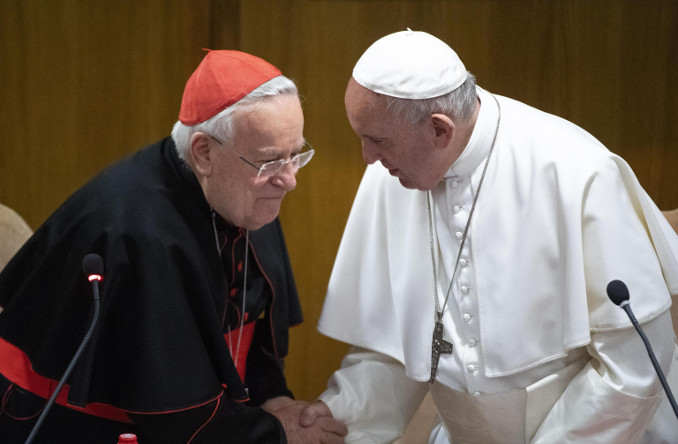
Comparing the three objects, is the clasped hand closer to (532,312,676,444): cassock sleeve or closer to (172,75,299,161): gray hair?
(532,312,676,444): cassock sleeve

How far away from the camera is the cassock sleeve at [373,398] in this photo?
109 inches

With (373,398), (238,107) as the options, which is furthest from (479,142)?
(373,398)

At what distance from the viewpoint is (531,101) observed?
165 inches

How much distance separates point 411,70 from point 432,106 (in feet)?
0.39

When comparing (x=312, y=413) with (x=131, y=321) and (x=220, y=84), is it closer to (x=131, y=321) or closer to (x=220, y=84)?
(x=131, y=321)

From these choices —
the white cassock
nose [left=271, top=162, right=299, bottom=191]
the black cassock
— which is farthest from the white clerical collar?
the black cassock

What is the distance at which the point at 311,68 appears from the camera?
4242 mm

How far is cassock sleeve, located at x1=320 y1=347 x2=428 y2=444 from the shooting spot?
278cm

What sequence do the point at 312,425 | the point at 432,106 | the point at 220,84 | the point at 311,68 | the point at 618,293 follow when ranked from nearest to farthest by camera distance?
the point at 618,293, the point at 432,106, the point at 220,84, the point at 312,425, the point at 311,68

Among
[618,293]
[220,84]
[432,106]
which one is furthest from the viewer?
[220,84]

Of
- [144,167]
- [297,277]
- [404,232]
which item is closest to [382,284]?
[404,232]

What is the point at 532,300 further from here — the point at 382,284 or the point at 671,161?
the point at 671,161

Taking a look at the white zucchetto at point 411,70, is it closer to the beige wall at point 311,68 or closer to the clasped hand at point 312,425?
the clasped hand at point 312,425

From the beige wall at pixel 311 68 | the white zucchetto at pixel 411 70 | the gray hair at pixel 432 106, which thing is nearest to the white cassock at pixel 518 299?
the gray hair at pixel 432 106
